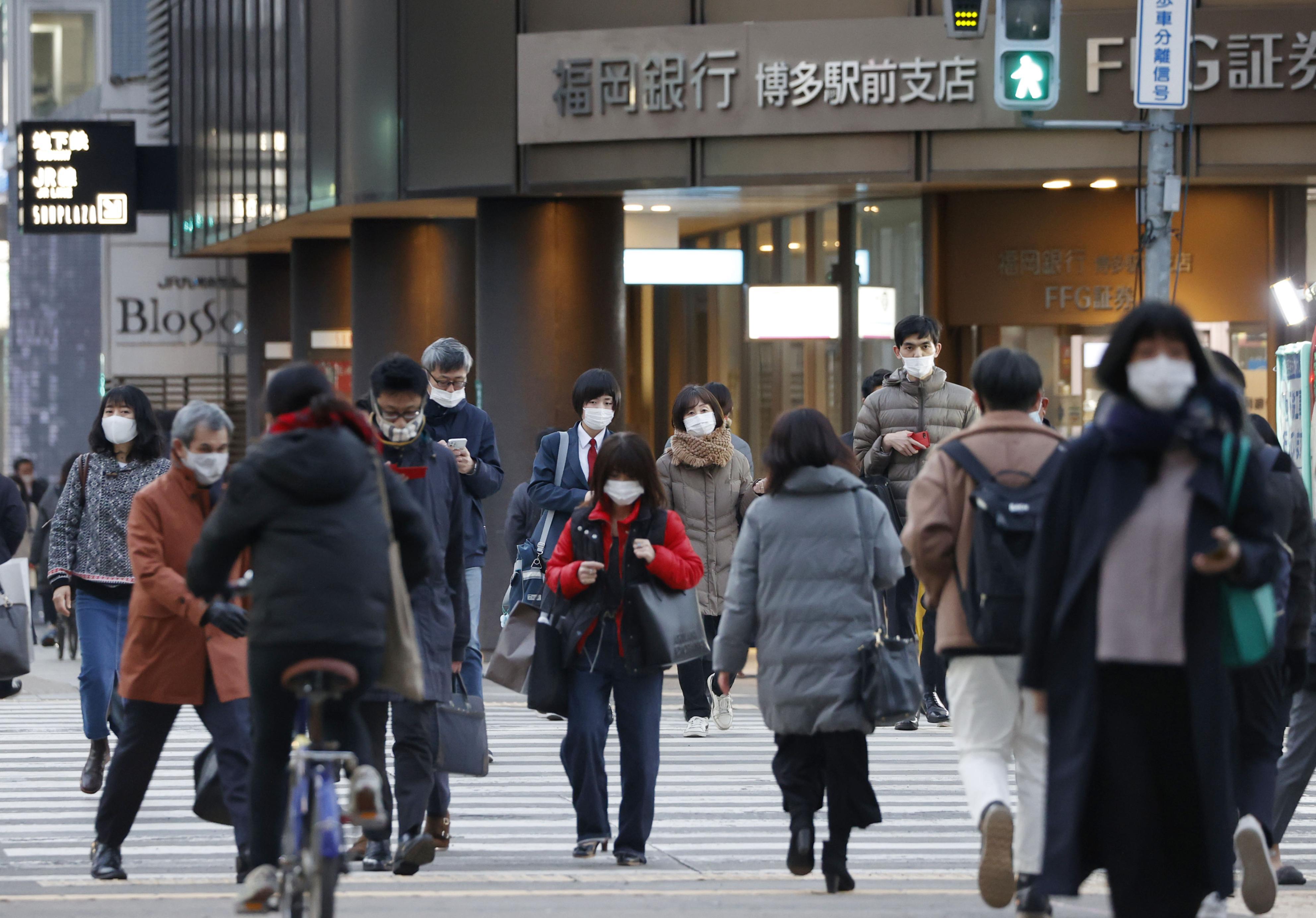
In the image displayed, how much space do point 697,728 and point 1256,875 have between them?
5855 mm

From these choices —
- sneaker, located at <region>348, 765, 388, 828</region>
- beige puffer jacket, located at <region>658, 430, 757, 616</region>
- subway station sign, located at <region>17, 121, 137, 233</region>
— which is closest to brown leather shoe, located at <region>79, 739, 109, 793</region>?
beige puffer jacket, located at <region>658, 430, 757, 616</region>

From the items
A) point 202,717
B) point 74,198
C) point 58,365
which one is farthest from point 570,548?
point 58,365

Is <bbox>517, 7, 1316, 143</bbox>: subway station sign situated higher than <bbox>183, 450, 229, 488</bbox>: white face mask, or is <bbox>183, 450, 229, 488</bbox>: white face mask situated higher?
<bbox>517, 7, 1316, 143</bbox>: subway station sign

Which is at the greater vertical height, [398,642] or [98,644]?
[398,642]

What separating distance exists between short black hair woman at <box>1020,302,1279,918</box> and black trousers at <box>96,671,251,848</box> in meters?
3.41

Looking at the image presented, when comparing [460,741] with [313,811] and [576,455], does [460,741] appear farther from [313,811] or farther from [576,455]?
[576,455]

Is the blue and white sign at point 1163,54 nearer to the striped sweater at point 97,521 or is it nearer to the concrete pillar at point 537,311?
the concrete pillar at point 537,311

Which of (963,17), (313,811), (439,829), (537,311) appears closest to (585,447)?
(439,829)

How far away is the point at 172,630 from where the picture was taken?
7676 millimetres

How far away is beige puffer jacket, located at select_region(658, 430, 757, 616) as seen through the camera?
12.3 metres

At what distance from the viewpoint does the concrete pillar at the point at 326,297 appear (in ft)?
80.1

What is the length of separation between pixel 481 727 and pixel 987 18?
9.85m

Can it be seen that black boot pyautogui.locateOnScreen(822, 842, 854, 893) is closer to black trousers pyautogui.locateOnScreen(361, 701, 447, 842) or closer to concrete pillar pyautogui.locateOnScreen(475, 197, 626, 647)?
black trousers pyautogui.locateOnScreen(361, 701, 447, 842)

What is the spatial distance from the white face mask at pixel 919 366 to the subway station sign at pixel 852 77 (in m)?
4.84
